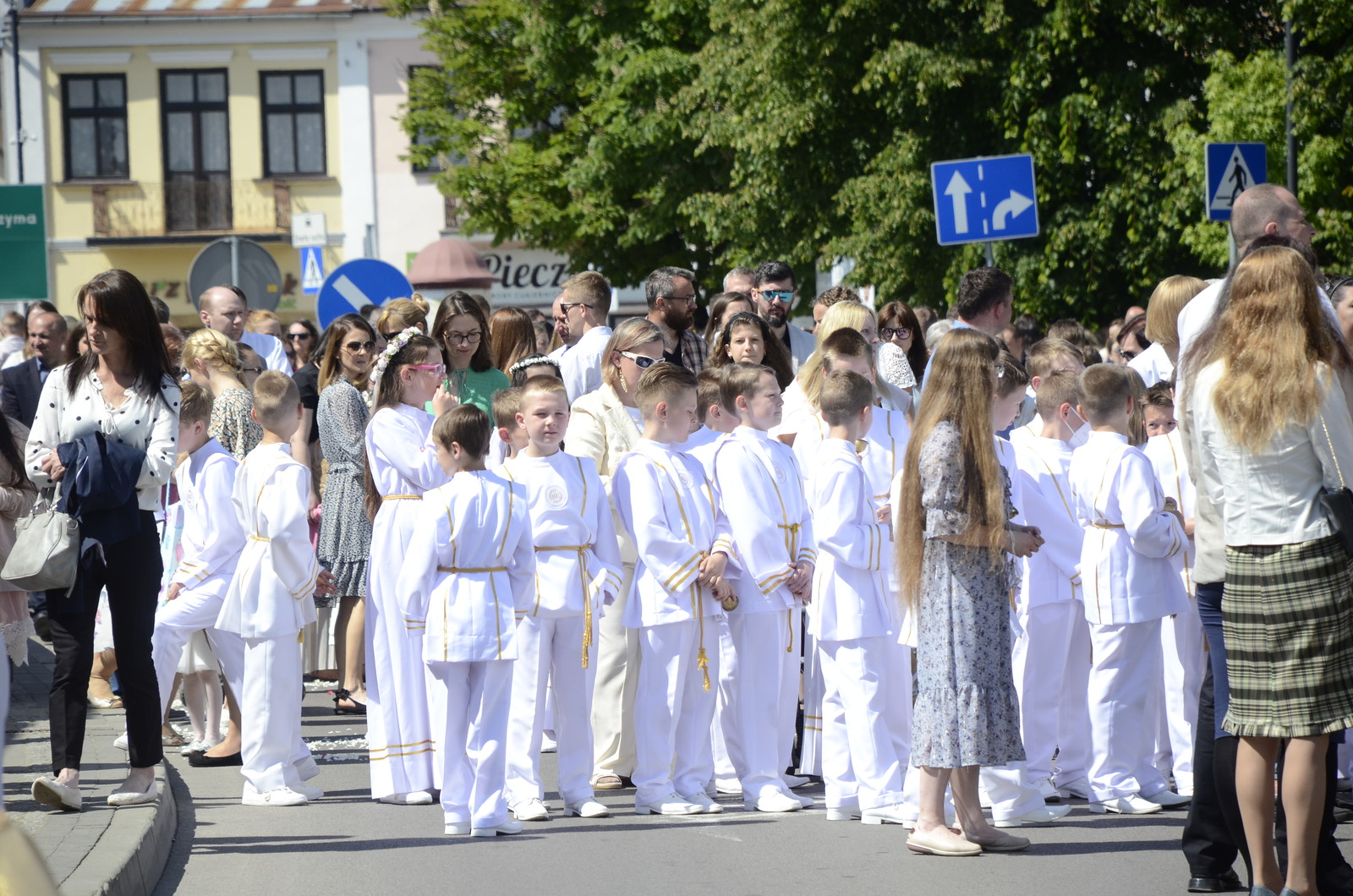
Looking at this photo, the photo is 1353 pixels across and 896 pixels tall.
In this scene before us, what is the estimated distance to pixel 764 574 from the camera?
8047mm

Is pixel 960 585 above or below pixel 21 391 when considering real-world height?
below

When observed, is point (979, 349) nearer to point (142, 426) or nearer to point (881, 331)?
point (142, 426)

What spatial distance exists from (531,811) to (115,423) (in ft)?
7.62

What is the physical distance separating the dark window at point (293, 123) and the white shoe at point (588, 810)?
3781 cm

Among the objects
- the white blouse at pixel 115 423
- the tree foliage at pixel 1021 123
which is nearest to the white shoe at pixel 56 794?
the white blouse at pixel 115 423

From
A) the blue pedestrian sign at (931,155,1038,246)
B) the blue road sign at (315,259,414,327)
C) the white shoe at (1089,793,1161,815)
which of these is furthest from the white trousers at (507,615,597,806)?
the blue road sign at (315,259,414,327)

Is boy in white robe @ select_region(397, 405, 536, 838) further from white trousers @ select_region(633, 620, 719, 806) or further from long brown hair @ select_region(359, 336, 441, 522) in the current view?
long brown hair @ select_region(359, 336, 441, 522)

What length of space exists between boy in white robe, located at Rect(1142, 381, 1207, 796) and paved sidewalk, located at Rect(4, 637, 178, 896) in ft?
14.1

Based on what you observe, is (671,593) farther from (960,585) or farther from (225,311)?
(225,311)

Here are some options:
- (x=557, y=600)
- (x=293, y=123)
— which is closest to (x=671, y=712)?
(x=557, y=600)

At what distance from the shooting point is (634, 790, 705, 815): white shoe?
800cm

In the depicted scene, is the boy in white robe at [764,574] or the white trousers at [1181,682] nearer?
the boy in white robe at [764,574]

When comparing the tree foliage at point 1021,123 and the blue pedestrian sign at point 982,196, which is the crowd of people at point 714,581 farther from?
the tree foliage at point 1021,123

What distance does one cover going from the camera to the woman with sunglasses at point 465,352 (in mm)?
9852
